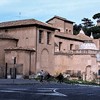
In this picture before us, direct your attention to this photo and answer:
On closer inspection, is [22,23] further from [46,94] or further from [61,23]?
[46,94]

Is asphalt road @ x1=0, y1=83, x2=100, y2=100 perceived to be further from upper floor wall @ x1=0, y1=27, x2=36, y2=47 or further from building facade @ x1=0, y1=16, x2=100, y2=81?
upper floor wall @ x1=0, y1=27, x2=36, y2=47

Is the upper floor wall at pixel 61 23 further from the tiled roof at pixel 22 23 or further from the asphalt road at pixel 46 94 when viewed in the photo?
the asphalt road at pixel 46 94

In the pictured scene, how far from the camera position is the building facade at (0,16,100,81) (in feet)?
153

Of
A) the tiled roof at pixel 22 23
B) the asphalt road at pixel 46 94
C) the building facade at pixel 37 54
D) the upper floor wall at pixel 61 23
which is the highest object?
the upper floor wall at pixel 61 23

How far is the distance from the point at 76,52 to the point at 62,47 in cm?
864

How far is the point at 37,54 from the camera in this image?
164 ft

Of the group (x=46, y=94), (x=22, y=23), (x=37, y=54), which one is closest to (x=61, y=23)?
(x=22, y=23)

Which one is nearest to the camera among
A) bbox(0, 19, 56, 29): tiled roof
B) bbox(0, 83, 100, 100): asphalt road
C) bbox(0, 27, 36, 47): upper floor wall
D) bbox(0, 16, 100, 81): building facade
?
bbox(0, 83, 100, 100): asphalt road

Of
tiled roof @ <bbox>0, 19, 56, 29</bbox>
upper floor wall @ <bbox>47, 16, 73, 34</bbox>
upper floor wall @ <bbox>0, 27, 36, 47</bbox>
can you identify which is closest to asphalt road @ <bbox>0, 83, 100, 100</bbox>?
upper floor wall @ <bbox>0, 27, 36, 47</bbox>

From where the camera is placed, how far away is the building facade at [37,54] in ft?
153

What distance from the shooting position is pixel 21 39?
51750mm

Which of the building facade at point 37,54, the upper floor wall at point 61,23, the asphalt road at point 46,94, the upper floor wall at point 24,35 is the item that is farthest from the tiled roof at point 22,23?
the asphalt road at point 46,94

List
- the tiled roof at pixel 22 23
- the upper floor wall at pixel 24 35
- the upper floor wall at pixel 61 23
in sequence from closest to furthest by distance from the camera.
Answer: the upper floor wall at pixel 24 35 < the tiled roof at pixel 22 23 < the upper floor wall at pixel 61 23

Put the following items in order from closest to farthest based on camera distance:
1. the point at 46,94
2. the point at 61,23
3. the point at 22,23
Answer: the point at 46,94, the point at 22,23, the point at 61,23
